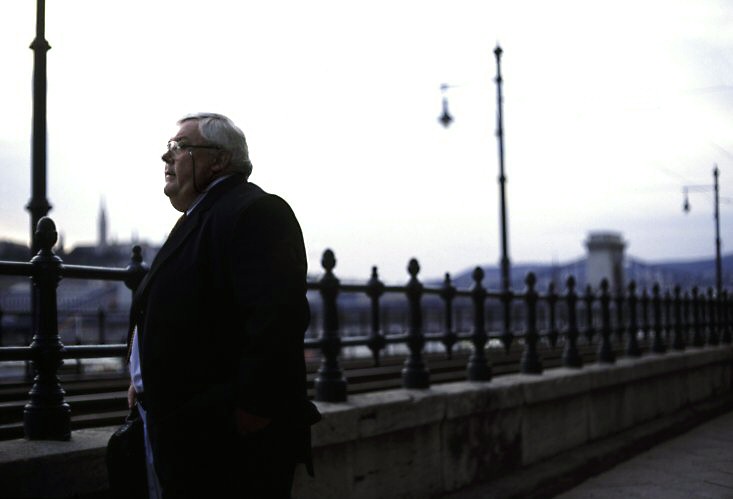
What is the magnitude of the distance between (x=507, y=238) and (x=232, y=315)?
63.4ft

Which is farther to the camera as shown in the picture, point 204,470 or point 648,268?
point 648,268

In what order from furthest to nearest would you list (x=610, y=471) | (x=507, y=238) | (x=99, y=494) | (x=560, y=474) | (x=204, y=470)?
1. (x=507, y=238)
2. (x=610, y=471)
3. (x=560, y=474)
4. (x=99, y=494)
5. (x=204, y=470)

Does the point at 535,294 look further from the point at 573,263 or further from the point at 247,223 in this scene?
the point at 573,263

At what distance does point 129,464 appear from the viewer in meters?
3.17

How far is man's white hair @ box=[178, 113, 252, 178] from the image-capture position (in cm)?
321

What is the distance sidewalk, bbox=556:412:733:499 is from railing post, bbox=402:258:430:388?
1.37 meters

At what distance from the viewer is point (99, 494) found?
150 inches

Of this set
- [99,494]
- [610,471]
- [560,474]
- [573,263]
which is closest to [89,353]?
[99,494]

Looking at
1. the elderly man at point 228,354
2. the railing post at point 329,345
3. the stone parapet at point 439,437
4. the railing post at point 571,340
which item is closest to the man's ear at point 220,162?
the elderly man at point 228,354

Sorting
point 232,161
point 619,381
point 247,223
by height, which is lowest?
point 619,381

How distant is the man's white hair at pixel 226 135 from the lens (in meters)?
3.21

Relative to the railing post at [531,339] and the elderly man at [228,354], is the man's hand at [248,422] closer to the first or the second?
the elderly man at [228,354]

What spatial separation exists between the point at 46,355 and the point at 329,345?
7.17ft

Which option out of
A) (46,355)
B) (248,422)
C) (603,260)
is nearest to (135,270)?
(46,355)
